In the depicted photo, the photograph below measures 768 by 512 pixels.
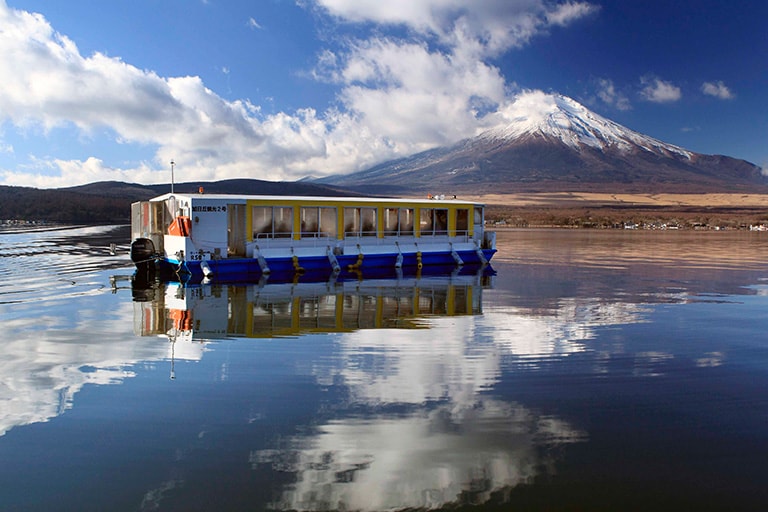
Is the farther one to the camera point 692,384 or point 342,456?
point 692,384

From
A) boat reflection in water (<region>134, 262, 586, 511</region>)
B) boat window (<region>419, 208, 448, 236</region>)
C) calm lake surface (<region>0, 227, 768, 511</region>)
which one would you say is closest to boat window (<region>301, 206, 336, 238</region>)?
boat window (<region>419, 208, 448, 236</region>)

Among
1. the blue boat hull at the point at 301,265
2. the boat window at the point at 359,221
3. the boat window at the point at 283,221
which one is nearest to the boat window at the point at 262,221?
the boat window at the point at 283,221

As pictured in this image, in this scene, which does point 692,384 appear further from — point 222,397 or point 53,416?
point 53,416

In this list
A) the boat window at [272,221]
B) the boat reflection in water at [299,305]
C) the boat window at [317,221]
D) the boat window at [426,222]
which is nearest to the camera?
the boat reflection in water at [299,305]

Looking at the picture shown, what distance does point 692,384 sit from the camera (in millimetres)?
9398

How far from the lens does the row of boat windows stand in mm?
24828

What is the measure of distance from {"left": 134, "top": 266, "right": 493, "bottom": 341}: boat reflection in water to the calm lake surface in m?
0.15

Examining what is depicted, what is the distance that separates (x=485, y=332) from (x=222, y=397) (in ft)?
21.3

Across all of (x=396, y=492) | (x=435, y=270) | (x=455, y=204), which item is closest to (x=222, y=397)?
(x=396, y=492)

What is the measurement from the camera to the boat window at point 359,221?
26844 millimetres

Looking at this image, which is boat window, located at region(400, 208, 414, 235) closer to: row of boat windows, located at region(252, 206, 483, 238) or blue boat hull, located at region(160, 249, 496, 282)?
row of boat windows, located at region(252, 206, 483, 238)

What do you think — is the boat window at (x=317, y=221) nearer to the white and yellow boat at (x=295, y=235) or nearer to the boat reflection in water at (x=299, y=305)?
the white and yellow boat at (x=295, y=235)

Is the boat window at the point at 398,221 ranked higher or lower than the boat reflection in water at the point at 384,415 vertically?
higher

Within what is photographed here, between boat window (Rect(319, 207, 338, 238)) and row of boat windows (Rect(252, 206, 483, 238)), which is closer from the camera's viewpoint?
row of boat windows (Rect(252, 206, 483, 238))
